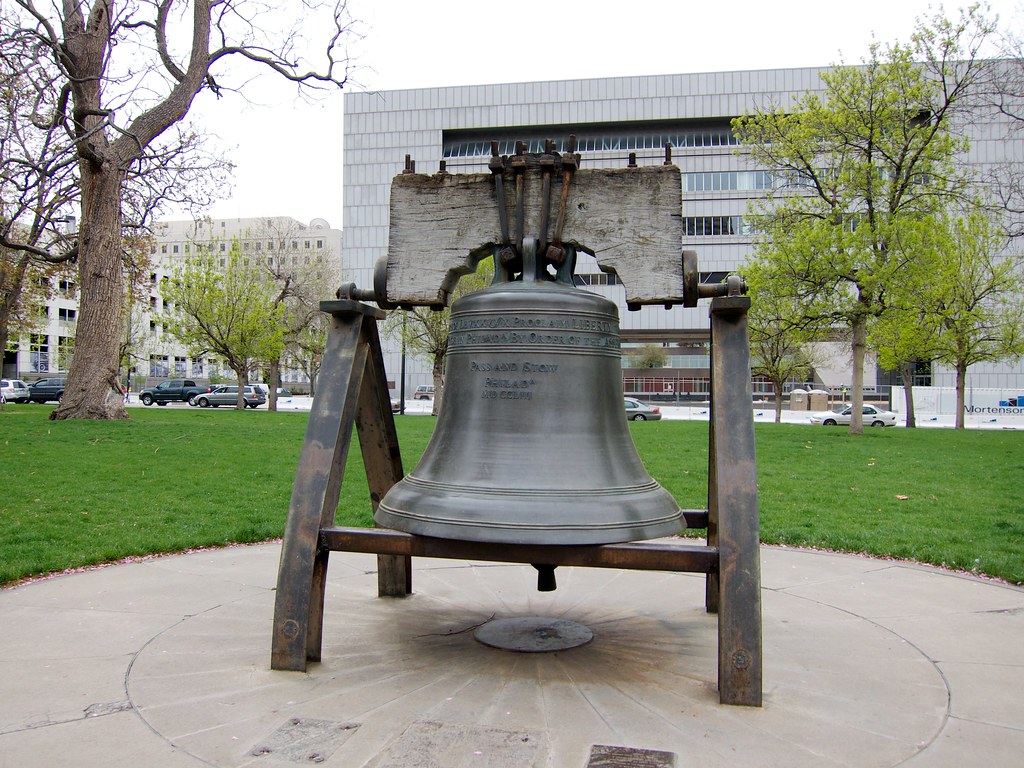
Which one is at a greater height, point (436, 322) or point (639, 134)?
point (639, 134)

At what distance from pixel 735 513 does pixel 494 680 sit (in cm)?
140

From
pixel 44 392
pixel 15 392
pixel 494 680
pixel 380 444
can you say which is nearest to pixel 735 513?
pixel 494 680

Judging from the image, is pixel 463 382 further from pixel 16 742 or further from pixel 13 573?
pixel 13 573

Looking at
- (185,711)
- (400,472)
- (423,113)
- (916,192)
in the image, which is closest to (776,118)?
(916,192)

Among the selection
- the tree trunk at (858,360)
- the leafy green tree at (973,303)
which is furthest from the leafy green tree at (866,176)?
the leafy green tree at (973,303)

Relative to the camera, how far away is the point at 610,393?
158 inches

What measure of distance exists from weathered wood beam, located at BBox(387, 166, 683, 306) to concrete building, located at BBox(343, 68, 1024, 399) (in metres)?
50.0

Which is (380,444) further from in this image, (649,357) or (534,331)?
(649,357)

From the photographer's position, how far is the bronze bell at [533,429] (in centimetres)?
352

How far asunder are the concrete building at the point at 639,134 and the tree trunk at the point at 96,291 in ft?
130

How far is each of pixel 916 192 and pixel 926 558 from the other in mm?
A: 18664

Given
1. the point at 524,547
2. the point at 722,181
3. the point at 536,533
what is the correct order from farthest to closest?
1. the point at 722,181
2. the point at 524,547
3. the point at 536,533

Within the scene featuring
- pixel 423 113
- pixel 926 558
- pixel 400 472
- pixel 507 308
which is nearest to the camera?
pixel 507 308

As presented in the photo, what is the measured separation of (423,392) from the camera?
2453 inches
